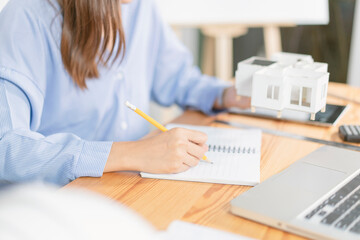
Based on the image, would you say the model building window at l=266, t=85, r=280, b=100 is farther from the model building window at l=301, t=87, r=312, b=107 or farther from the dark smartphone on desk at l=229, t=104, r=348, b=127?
the dark smartphone on desk at l=229, t=104, r=348, b=127

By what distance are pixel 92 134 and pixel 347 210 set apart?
2.20ft

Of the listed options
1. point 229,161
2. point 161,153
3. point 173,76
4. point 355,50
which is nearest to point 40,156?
point 161,153

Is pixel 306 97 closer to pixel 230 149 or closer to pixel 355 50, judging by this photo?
pixel 230 149

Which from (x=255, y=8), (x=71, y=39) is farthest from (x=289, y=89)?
(x=255, y=8)

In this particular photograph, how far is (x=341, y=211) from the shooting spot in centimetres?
56

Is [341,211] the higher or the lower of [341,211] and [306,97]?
the lower

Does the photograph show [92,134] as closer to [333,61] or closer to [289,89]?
[289,89]

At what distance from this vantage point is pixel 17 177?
2.42 feet

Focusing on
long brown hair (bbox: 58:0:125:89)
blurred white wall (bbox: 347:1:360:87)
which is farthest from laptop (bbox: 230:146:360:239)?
blurred white wall (bbox: 347:1:360:87)

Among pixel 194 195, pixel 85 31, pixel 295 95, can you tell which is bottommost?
pixel 194 195

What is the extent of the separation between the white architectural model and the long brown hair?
1.05ft

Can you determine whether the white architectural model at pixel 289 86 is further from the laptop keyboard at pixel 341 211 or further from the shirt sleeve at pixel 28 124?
the shirt sleeve at pixel 28 124

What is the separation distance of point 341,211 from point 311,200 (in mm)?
47

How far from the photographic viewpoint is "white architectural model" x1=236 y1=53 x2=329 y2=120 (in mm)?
740
